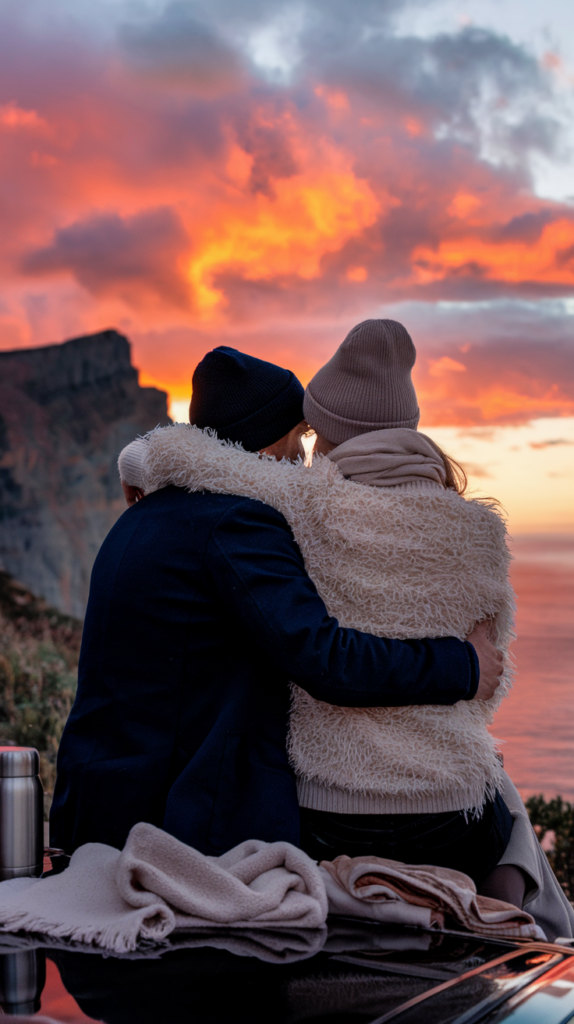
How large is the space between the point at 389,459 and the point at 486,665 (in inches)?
17.6

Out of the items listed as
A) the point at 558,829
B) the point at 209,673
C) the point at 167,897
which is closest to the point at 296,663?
the point at 209,673

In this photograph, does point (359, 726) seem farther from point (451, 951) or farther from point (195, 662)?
point (451, 951)

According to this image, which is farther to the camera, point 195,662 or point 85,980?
point 195,662

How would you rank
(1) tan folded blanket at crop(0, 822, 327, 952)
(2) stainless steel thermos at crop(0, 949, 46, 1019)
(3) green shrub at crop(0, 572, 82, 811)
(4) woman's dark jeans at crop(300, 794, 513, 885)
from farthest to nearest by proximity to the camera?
(3) green shrub at crop(0, 572, 82, 811), (4) woman's dark jeans at crop(300, 794, 513, 885), (1) tan folded blanket at crop(0, 822, 327, 952), (2) stainless steel thermos at crop(0, 949, 46, 1019)

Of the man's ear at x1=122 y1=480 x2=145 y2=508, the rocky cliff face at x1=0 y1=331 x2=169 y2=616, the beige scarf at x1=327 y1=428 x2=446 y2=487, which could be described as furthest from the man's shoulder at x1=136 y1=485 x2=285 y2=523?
the rocky cliff face at x1=0 y1=331 x2=169 y2=616

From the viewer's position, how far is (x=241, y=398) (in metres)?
2.01

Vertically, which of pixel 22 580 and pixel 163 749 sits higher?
pixel 22 580

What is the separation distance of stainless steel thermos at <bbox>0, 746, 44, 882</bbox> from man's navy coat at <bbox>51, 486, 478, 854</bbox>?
0.23 feet

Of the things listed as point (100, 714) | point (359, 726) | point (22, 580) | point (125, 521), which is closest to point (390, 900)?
point (359, 726)

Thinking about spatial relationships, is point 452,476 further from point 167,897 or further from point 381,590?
point 167,897

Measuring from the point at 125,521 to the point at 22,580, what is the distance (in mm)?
14663

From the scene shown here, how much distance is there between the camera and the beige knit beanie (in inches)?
77.6

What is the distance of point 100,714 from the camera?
1.75m

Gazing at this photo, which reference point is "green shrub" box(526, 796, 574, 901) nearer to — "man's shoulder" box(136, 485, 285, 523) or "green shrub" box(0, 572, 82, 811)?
"green shrub" box(0, 572, 82, 811)
